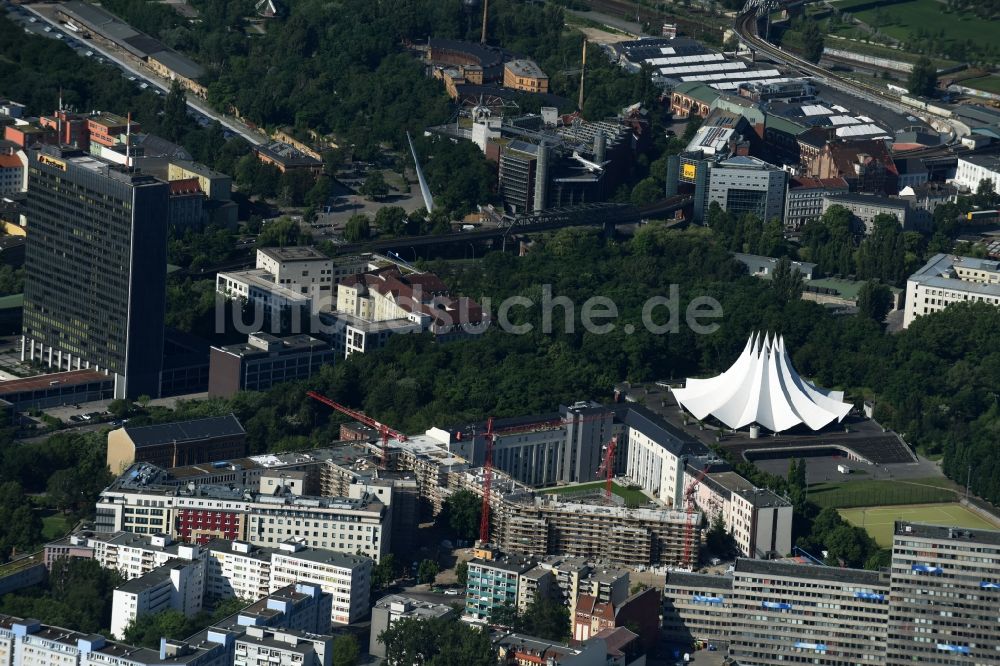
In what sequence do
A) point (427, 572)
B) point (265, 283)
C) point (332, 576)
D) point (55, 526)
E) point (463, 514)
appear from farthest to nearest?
point (265, 283) < point (55, 526) < point (463, 514) < point (427, 572) < point (332, 576)

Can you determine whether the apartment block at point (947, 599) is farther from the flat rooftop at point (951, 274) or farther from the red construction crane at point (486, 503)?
the flat rooftop at point (951, 274)

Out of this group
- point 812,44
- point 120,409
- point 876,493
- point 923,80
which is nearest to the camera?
point 876,493

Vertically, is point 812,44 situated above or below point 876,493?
above

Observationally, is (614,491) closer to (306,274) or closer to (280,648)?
(306,274)

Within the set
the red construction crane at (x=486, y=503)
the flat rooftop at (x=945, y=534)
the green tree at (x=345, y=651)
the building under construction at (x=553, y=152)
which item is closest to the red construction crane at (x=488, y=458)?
the red construction crane at (x=486, y=503)

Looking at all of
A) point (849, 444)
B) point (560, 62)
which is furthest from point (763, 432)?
point (560, 62)
